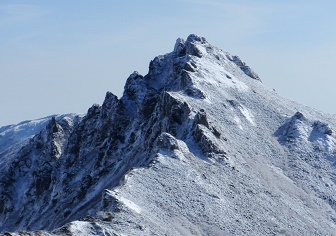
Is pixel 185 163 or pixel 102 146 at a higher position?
pixel 185 163

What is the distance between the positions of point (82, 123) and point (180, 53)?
78.3 ft

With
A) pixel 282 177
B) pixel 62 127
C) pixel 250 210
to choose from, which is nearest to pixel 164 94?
pixel 282 177

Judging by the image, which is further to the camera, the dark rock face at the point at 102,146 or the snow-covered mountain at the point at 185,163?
the dark rock face at the point at 102,146

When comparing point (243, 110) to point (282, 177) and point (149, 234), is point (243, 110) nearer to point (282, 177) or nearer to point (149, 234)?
point (282, 177)

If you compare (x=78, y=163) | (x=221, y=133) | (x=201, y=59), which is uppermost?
(x=201, y=59)

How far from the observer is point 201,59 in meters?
132

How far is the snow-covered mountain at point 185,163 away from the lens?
252 ft

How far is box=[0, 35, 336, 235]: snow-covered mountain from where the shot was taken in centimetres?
7688

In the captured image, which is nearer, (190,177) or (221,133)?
(190,177)

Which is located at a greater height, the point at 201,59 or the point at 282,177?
the point at 201,59

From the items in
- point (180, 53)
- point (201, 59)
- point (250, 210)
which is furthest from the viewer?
point (180, 53)

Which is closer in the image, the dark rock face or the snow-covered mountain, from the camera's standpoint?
the snow-covered mountain

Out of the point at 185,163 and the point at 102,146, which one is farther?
the point at 102,146

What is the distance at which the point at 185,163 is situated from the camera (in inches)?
3445
